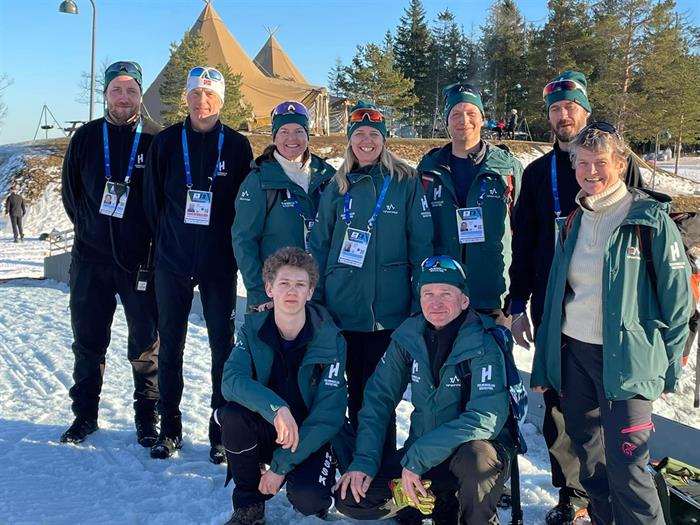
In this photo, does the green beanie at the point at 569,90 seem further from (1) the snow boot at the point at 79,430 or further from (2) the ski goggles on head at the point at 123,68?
(1) the snow boot at the point at 79,430

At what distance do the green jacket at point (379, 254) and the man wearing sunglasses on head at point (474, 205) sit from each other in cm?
21

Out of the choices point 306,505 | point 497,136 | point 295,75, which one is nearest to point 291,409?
point 306,505

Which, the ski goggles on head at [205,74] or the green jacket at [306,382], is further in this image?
the ski goggles on head at [205,74]

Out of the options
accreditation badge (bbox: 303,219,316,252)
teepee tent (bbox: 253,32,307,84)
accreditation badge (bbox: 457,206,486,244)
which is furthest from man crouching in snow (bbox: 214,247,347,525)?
teepee tent (bbox: 253,32,307,84)

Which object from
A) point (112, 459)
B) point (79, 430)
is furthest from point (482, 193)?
point (79, 430)

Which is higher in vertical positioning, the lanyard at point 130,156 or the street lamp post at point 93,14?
the street lamp post at point 93,14

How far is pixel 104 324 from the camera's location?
400cm

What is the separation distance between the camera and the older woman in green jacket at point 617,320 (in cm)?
242

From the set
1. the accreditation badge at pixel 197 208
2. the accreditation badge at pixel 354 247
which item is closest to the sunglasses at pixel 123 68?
the accreditation badge at pixel 197 208

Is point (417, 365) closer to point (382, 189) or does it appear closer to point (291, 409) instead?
point (291, 409)

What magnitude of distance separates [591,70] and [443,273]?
33.6 meters

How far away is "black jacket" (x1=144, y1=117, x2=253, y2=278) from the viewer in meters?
3.61

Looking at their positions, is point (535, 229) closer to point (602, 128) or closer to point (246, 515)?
point (602, 128)

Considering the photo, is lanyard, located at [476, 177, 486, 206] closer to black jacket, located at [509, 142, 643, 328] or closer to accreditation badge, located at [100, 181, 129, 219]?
black jacket, located at [509, 142, 643, 328]
